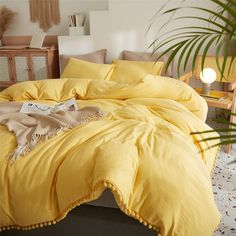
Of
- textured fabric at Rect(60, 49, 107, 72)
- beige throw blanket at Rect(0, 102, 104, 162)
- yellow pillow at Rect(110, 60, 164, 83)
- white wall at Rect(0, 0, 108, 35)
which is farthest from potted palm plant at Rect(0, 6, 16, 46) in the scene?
beige throw blanket at Rect(0, 102, 104, 162)

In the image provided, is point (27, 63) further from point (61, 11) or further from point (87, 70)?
point (87, 70)

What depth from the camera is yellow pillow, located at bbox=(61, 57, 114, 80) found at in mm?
3590

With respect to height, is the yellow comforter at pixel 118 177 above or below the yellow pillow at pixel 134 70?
below

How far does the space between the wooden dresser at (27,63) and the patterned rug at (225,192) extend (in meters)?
2.53

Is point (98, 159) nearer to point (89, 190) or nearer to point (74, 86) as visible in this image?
point (89, 190)

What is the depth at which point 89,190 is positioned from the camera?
158cm

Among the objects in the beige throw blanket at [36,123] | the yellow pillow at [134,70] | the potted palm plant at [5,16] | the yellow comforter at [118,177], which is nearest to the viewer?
the yellow comforter at [118,177]

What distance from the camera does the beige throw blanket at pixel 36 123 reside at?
192 centimetres

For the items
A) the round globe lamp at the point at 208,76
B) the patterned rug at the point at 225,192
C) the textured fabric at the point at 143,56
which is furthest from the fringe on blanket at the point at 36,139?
the textured fabric at the point at 143,56

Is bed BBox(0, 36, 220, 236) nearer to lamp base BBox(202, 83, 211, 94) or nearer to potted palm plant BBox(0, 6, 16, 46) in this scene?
lamp base BBox(202, 83, 211, 94)

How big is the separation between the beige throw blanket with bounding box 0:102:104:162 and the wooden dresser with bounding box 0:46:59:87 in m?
1.93

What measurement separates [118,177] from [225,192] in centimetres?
136

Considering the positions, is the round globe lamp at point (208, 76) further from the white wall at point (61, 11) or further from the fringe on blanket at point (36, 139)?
the white wall at point (61, 11)

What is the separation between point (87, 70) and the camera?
3658 mm
